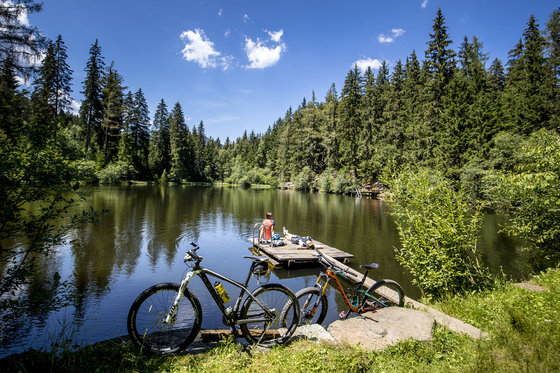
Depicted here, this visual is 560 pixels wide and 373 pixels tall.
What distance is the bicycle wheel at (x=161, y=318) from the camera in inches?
133

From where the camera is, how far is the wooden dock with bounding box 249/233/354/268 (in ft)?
37.4

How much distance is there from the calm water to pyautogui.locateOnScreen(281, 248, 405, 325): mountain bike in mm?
1753

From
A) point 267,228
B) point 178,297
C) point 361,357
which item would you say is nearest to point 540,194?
point 361,357

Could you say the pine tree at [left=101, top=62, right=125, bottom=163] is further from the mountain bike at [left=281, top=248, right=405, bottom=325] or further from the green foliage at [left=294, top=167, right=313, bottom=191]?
the mountain bike at [left=281, top=248, right=405, bottom=325]

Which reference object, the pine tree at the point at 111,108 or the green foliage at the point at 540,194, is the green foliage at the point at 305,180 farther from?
the green foliage at the point at 540,194

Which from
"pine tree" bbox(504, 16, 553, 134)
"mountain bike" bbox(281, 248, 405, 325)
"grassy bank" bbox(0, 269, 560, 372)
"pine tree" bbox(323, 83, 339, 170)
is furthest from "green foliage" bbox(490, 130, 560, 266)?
"pine tree" bbox(323, 83, 339, 170)

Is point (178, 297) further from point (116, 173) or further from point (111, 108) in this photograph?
point (111, 108)


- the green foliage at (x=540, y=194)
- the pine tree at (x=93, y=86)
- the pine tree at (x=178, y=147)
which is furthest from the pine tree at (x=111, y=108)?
the green foliage at (x=540, y=194)

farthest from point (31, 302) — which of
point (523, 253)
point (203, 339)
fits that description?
point (523, 253)

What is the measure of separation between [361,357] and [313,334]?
91cm

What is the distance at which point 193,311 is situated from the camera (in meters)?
3.72

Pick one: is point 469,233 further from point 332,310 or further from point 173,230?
point 173,230

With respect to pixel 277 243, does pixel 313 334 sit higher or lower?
higher

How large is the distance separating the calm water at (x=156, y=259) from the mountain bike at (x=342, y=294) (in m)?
1.75
